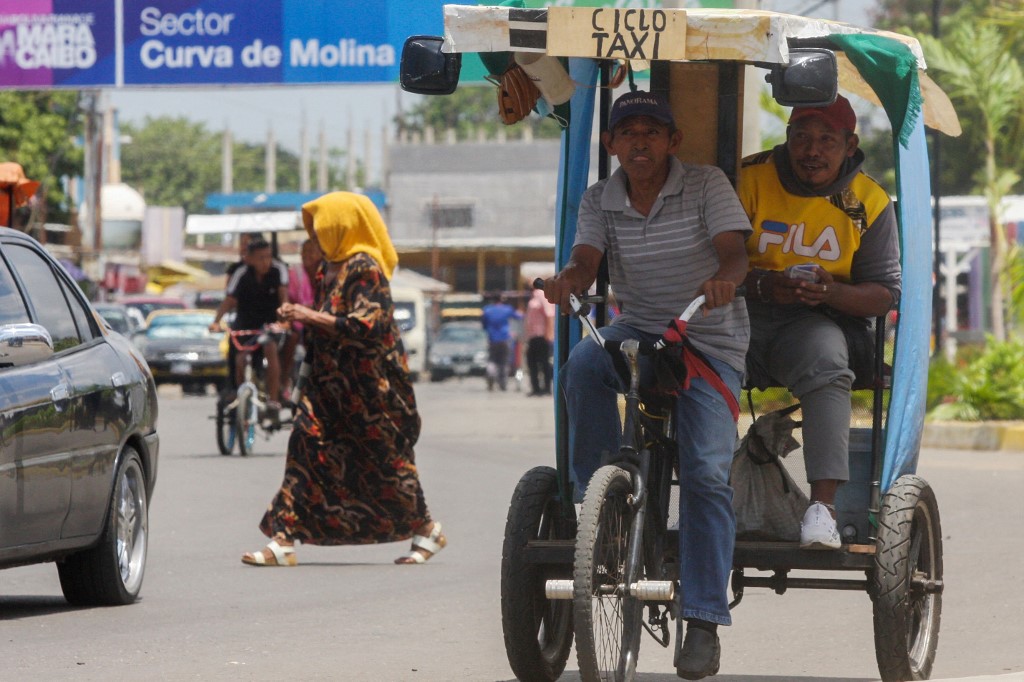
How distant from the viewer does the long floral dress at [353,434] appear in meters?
9.99

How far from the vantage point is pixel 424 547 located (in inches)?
405

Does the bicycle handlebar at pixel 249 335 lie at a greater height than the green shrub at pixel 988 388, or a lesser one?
greater

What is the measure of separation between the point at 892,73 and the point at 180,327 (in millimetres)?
30538

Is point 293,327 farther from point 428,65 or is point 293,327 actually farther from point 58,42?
point 428,65

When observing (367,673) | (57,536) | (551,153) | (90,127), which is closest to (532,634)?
(367,673)

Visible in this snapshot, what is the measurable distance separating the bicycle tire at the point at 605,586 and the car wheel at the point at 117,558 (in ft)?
11.1

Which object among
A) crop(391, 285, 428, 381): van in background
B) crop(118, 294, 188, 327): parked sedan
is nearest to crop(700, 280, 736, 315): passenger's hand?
crop(391, 285, 428, 381): van in background

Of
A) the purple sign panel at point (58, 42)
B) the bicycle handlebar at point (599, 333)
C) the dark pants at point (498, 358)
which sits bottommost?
the dark pants at point (498, 358)

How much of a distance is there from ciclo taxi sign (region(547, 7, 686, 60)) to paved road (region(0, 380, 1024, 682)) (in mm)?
2072

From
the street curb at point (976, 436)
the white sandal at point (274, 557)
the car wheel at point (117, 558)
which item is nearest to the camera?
the car wheel at point (117, 558)

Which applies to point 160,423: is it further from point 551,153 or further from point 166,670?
point 551,153

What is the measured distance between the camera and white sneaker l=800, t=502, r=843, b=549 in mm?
5949

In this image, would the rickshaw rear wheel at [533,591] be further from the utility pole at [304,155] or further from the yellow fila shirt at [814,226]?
the utility pole at [304,155]

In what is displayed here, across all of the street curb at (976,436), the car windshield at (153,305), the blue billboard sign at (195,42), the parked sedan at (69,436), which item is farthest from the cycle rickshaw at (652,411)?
the car windshield at (153,305)
